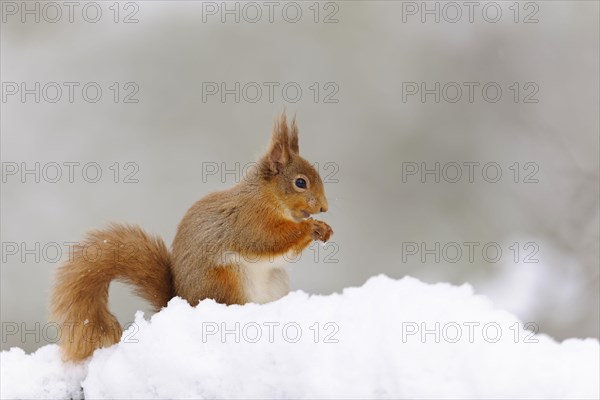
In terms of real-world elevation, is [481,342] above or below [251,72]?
below

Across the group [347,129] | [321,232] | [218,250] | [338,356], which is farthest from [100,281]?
[347,129]

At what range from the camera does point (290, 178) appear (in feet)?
5.57

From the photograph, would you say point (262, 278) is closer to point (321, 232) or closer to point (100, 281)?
point (321, 232)

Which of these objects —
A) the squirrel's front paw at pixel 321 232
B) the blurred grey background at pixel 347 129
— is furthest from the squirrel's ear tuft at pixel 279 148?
the blurred grey background at pixel 347 129

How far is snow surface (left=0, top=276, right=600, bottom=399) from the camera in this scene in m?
1.07

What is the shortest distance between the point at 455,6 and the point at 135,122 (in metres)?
1.74

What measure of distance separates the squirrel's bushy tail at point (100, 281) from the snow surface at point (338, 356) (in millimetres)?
74

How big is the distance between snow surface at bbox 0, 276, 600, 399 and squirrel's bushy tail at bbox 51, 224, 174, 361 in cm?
7

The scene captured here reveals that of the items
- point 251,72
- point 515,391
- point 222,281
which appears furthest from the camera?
point 251,72

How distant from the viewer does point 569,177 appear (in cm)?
346

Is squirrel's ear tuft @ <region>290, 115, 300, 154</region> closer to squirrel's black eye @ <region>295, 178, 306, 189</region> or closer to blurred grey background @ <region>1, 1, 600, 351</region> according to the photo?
squirrel's black eye @ <region>295, 178, 306, 189</region>

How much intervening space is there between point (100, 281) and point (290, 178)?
49 centimetres

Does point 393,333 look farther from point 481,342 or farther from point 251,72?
point 251,72

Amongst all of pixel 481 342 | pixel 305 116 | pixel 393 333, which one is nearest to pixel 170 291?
pixel 393 333
